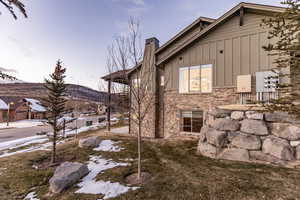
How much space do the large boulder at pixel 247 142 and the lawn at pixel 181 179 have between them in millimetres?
783

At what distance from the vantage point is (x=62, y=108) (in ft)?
23.7

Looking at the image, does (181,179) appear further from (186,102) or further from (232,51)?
Result: (232,51)

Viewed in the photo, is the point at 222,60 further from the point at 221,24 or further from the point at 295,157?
the point at 295,157

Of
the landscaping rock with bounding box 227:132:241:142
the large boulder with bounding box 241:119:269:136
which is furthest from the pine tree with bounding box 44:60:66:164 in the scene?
the large boulder with bounding box 241:119:269:136

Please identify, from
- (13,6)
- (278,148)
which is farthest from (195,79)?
(13,6)

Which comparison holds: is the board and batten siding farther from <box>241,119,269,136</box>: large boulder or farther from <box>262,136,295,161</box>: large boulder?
<box>262,136,295,161</box>: large boulder

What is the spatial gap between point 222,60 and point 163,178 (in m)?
8.10

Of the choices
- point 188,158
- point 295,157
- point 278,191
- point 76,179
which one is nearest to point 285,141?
point 295,157

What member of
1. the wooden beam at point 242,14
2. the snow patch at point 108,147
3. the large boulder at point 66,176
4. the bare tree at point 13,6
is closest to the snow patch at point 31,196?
the large boulder at point 66,176

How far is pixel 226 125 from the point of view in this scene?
6625 mm

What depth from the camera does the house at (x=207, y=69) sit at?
25.9ft

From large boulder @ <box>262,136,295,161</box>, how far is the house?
83.2 inches

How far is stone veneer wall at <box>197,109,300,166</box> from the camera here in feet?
17.8

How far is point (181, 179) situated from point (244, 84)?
22.3 feet
